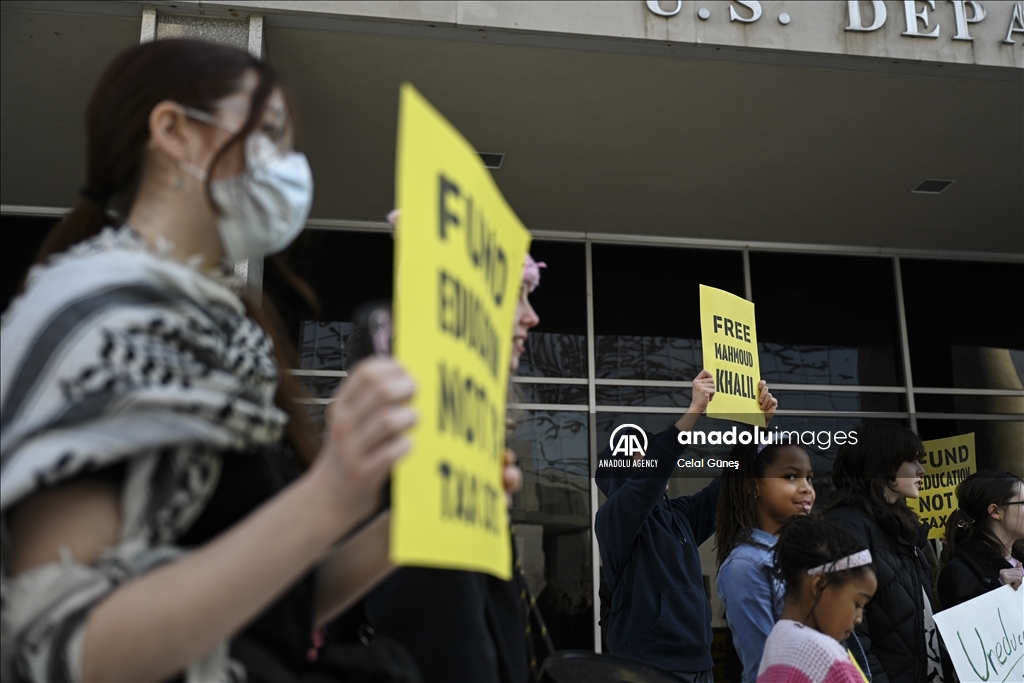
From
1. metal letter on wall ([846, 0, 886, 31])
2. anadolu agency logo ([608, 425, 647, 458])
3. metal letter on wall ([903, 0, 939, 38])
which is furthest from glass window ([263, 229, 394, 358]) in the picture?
metal letter on wall ([903, 0, 939, 38])

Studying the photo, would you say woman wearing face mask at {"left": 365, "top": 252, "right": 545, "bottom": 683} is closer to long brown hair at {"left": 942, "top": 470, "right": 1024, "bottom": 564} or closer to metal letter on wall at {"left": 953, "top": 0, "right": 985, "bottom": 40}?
long brown hair at {"left": 942, "top": 470, "right": 1024, "bottom": 564}

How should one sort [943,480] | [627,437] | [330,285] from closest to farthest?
1. [943,480]
2. [627,437]
3. [330,285]

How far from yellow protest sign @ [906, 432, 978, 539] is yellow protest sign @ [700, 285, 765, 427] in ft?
6.25

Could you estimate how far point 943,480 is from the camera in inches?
225

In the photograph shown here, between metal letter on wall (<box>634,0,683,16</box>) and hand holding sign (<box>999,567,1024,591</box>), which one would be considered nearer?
hand holding sign (<box>999,567,1024,591</box>)

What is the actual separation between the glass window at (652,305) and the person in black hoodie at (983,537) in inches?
165

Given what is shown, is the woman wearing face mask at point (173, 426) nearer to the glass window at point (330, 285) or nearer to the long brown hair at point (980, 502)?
the long brown hair at point (980, 502)

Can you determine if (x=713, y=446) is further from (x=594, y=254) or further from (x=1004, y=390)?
(x=1004, y=390)

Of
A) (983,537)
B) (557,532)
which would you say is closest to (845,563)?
(983,537)

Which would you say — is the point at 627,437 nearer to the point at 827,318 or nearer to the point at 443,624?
the point at 827,318

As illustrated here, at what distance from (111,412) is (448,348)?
0.38m

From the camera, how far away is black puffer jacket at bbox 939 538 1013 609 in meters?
4.46

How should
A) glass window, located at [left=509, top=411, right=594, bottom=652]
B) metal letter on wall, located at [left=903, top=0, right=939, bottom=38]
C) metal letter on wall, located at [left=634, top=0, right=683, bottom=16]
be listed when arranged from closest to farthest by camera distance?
metal letter on wall, located at [left=634, top=0, right=683, bottom=16] → metal letter on wall, located at [left=903, top=0, right=939, bottom=38] → glass window, located at [left=509, top=411, right=594, bottom=652]

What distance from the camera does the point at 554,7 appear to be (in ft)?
19.0
